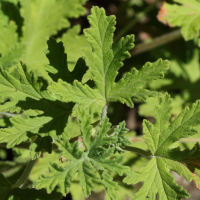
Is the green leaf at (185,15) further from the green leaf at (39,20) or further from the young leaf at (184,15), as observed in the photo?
the green leaf at (39,20)

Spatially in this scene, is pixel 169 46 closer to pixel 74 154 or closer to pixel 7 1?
pixel 7 1

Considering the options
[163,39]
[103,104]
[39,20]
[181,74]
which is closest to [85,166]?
[103,104]

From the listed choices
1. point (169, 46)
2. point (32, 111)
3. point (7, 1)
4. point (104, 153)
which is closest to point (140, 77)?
point (104, 153)

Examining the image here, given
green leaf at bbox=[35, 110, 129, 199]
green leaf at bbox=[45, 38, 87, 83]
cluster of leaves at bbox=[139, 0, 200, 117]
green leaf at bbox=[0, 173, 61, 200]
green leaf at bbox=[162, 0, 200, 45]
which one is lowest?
cluster of leaves at bbox=[139, 0, 200, 117]

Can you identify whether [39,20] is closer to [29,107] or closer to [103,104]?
[29,107]

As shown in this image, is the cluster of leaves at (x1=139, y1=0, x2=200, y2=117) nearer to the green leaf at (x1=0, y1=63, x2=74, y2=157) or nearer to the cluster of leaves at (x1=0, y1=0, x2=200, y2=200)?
the cluster of leaves at (x1=0, y1=0, x2=200, y2=200)

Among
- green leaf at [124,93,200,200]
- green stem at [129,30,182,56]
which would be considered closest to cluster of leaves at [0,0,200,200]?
green leaf at [124,93,200,200]

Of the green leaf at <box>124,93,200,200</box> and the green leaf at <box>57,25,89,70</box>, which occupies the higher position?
the green leaf at <box>57,25,89,70</box>
